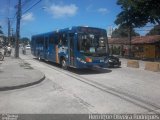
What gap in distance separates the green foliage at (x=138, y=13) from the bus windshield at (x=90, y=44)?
61.0ft

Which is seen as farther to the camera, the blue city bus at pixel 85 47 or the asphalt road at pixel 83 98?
the blue city bus at pixel 85 47

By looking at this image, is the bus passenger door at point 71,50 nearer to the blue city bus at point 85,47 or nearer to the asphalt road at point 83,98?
the blue city bus at point 85,47

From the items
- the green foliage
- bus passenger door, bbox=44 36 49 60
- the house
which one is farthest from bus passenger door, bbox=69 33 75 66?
the house

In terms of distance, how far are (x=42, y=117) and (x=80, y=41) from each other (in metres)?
10.5

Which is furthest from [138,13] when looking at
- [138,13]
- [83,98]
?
[83,98]

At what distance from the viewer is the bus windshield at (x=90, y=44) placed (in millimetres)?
17734

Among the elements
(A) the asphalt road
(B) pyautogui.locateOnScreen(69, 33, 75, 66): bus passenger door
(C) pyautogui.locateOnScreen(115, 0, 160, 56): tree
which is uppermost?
(C) pyautogui.locateOnScreen(115, 0, 160, 56): tree

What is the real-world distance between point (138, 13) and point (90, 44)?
24637mm

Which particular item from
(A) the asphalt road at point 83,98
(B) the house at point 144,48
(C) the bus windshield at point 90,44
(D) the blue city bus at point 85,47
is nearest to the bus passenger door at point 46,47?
(D) the blue city bus at point 85,47

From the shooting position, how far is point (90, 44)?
1783cm

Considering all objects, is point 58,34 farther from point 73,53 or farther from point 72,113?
point 72,113

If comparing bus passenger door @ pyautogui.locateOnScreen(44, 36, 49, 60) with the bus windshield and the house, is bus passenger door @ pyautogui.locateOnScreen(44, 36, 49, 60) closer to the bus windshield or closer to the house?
the bus windshield

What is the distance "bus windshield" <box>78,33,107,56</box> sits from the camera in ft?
58.2

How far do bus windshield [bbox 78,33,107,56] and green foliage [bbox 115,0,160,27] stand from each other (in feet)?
61.0
